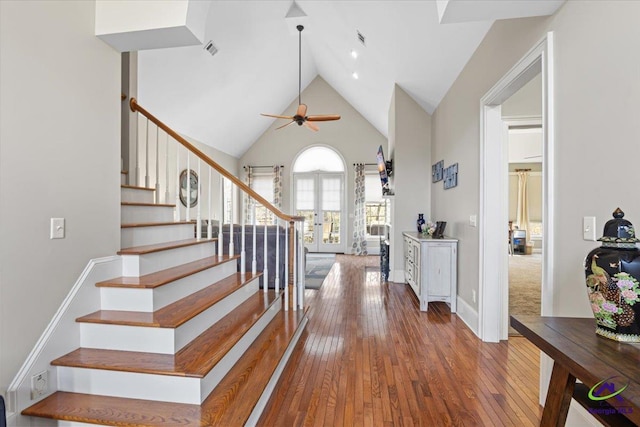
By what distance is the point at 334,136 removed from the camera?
8.93m

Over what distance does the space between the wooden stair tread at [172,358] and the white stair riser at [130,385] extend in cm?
3

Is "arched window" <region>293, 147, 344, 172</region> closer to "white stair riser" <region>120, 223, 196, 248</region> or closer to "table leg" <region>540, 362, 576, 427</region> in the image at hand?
"white stair riser" <region>120, 223, 196, 248</region>

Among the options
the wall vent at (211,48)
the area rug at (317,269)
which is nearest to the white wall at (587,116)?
the area rug at (317,269)

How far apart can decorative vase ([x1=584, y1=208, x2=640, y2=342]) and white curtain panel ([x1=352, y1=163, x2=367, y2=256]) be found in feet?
25.1

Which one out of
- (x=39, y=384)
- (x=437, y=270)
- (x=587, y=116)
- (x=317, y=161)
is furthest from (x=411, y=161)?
(x=39, y=384)

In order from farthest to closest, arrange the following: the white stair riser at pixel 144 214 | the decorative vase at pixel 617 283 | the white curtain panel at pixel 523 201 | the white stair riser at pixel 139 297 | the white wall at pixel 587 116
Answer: the white curtain panel at pixel 523 201, the white stair riser at pixel 144 214, the white stair riser at pixel 139 297, the white wall at pixel 587 116, the decorative vase at pixel 617 283

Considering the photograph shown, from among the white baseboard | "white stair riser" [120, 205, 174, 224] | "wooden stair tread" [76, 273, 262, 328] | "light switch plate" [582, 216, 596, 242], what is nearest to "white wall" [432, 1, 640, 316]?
"light switch plate" [582, 216, 596, 242]

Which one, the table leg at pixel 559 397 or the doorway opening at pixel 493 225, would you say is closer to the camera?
the table leg at pixel 559 397

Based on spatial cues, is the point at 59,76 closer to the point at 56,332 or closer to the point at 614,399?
the point at 56,332

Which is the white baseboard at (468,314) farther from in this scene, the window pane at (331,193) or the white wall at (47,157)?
the window pane at (331,193)

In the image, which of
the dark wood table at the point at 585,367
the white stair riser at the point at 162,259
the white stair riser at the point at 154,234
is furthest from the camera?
the white stair riser at the point at 154,234

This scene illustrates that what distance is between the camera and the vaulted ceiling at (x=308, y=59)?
10.7ft

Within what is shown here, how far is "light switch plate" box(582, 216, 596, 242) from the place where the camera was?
155cm

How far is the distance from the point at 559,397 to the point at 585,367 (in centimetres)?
29
